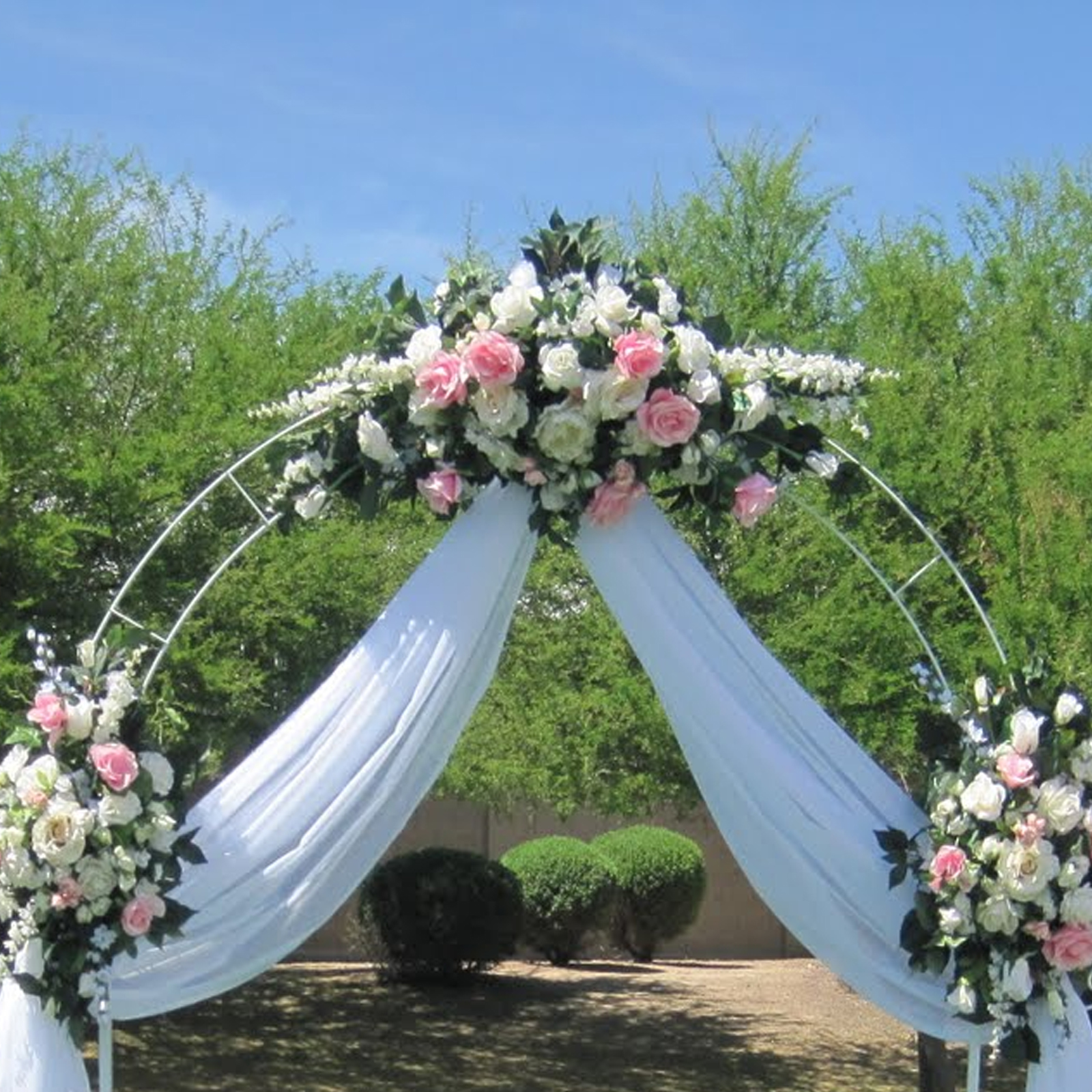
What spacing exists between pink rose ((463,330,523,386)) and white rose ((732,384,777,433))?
0.67 metres

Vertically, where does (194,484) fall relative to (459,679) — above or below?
above

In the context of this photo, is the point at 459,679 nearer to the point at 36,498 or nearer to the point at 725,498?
the point at 725,498

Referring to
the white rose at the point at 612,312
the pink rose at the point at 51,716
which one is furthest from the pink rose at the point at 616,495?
the pink rose at the point at 51,716

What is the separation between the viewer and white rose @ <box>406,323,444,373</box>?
17.3ft

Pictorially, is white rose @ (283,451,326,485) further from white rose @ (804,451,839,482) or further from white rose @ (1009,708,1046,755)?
white rose @ (1009,708,1046,755)

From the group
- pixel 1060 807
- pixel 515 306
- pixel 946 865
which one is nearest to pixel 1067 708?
pixel 1060 807

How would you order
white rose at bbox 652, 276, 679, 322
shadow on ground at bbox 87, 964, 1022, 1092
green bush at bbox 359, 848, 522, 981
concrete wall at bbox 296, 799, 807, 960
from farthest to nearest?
concrete wall at bbox 296, 799, 807, 960, green bush at bbox 359, 848, 522, 981, shadow on ground at bbox 87, 964, 1022, 1092, white rose at bbox 652, 276, 679, 322

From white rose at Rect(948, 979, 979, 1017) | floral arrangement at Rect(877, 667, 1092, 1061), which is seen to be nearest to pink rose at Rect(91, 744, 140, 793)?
floral arrangement at Rect(877, 667, 1092, 1061)

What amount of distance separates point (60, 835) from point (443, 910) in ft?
27.7

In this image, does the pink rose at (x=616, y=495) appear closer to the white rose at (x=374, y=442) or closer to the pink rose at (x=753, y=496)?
the pink rose at (x=753, y=496)

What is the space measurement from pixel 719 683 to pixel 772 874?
56 cm

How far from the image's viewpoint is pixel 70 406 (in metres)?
9.79

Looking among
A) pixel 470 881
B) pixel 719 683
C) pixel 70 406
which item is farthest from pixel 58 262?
pixel 719 683

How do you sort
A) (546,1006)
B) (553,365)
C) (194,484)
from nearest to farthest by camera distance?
1. (553,365)
2. (194,484)
3. (546,1006)
